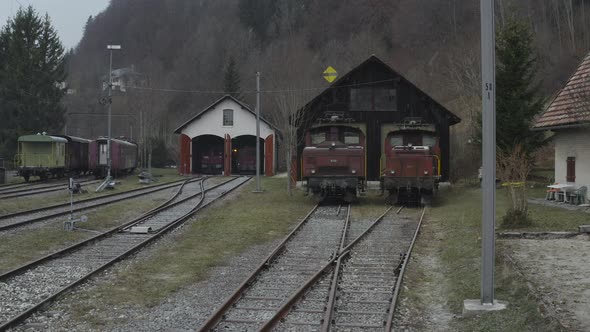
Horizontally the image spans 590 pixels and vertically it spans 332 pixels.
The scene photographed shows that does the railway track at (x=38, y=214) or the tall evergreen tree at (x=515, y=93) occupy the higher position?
the tall evergreen tree at (x=515, y=93)

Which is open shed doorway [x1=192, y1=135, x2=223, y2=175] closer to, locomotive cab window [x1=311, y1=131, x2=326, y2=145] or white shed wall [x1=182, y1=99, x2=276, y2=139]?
white shed wall [x1=182, y1=99, x2=276, y2=139]

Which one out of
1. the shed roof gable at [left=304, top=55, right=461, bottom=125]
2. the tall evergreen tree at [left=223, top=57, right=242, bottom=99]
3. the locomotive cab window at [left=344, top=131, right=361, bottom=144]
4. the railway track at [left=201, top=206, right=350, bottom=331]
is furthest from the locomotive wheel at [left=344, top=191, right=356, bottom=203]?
the tall evergreen tree at [left=223, top=57, right=242, bottom=99]

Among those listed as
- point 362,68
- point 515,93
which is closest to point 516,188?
point 515,93

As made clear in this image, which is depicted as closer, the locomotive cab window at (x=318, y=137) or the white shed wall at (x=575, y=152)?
the white shed wall at (x=575, y=152)

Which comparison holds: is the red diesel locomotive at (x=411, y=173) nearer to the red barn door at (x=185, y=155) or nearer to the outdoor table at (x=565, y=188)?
the outdoor table at (x=565, y=188)

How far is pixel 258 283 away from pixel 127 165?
39910 millimetres

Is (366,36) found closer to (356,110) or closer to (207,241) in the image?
(356,110)

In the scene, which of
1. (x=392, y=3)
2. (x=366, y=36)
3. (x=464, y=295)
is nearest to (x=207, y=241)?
(x=464, y=295)

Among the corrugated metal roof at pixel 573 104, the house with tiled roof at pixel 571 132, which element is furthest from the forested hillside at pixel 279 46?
the corrugated metal roof at pixel 573 104

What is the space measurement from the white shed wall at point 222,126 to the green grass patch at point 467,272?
3413cm

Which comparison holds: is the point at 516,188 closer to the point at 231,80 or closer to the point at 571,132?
the point at 571,132

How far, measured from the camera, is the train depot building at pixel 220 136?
173 feet

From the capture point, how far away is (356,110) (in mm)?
31500

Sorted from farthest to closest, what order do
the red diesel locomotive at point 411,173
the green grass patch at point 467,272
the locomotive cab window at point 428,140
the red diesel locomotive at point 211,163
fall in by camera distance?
1. the red diesel locomotive at point 211,163
2. the locomotive cab window at point 428,140
3. the red diesel locomotive at point 411,173
4. the green grass patch at point 467,272
